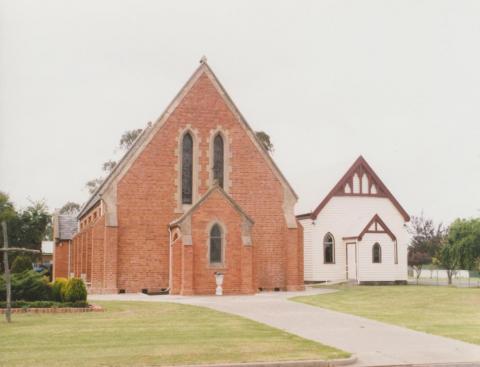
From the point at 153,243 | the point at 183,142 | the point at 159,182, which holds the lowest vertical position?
the point at 153,243

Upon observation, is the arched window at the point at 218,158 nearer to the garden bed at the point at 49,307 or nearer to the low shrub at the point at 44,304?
the garden bed at the point at 49,307

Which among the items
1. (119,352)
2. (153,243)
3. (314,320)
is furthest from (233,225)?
(119,352)

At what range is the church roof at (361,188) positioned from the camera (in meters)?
48.0

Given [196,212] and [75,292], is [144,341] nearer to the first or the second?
[75,292]

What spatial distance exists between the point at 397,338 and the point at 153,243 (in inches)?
823

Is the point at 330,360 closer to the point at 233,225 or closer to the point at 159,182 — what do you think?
the point at 233,225

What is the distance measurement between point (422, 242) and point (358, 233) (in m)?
19.3

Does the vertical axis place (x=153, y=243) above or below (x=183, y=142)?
below

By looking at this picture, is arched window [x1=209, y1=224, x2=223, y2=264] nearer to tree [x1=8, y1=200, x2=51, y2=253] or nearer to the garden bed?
the garden bed

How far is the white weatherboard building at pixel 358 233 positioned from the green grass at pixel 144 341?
2654 centimetres

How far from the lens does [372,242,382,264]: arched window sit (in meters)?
46.2

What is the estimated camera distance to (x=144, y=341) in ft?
49.1

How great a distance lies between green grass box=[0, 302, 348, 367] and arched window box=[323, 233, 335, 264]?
89.2ft

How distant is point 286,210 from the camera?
3766 cm
